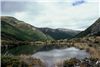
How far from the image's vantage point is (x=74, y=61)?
16328mm

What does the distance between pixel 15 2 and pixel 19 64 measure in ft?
12.9

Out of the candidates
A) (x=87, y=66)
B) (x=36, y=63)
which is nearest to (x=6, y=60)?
(x=36, y=63)

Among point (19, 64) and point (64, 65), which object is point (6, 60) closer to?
point (19, 64)

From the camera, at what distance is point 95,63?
14930 millimetres

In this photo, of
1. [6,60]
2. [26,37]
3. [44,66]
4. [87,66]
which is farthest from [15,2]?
[26,37]

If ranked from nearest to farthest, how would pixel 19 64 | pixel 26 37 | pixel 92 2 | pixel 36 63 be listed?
1. pixel 92 2
2. pixel 19 64
3. pixel 36 63
4. pixel 26 37

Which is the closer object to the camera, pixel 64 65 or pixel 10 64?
pixel 10 64

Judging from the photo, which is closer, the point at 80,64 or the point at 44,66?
the point at 80,64

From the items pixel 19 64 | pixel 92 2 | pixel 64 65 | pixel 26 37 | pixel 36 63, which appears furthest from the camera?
pixel 26 37

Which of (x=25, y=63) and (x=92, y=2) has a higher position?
(x=92, y=2)

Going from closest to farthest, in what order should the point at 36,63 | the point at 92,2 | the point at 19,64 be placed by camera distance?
1. the point at 92,2
2. the point at 19,64
3. the point at 36,63

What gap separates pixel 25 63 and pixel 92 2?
210 inches

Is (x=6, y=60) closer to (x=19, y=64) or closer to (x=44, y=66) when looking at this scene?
(x=19, y=64)

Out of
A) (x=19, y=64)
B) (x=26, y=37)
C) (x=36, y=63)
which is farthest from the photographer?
(x=26, y=37)
